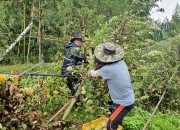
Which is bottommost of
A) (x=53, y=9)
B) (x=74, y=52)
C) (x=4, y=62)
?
(x=4, y=62)

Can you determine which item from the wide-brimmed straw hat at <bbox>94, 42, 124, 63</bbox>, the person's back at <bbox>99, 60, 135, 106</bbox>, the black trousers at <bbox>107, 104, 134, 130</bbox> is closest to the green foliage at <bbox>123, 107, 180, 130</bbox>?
the black trousers at <bbox>107, 104, 134, 130</bbox>

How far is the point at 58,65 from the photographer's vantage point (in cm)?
767

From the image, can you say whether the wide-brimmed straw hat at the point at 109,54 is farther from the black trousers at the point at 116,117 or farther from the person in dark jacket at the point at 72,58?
the person in dark jacket at the point at 72,58

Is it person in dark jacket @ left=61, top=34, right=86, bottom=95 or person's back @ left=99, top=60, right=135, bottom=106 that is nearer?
person's back @ left=99, top=60, right=135, bottom=106

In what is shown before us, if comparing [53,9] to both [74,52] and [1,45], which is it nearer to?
[1,45]

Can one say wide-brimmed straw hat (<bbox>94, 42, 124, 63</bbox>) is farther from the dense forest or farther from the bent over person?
the dense forest

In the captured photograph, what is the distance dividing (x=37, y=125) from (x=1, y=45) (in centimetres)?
1195

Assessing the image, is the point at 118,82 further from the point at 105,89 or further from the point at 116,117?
the point at 105,89

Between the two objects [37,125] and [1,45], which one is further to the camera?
[1,45]

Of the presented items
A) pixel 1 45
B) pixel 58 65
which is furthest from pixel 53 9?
pixel 58 65

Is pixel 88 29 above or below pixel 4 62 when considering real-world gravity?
above

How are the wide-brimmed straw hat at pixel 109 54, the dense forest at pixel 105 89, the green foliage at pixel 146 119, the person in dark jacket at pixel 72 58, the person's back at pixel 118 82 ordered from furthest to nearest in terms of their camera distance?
the person in dark jacket at pixel 72 58 < the green foliage at pixel 146 119 < the wide-brimmed straw hat at pixel 109 54 < the person's back at pixel 118 82 < the dense forest at pixel 105 89

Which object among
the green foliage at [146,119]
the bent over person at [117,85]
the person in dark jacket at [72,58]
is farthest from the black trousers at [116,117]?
the person in dark jacket at [72,58]

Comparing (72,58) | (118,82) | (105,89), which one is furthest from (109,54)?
(72,58)
